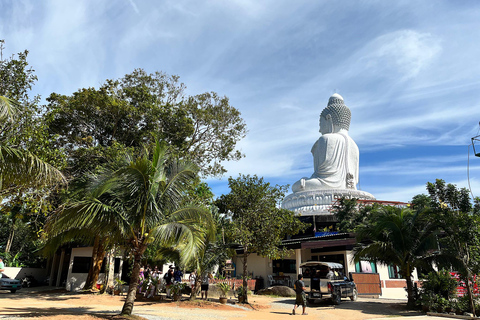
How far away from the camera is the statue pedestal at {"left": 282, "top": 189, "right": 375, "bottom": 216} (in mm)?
40344

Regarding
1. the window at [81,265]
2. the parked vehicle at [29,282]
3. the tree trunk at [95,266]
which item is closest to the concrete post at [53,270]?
the parked vehicle at [29,282]

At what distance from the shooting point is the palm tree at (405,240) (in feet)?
45.1

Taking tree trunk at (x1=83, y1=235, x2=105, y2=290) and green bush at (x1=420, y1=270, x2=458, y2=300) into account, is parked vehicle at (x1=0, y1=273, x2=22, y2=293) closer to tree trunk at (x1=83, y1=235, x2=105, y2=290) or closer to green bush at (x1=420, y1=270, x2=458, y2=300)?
tree trunk at (x1=83, y1=235, x2=105, y2=290)

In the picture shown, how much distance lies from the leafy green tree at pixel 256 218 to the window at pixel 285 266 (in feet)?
29.4

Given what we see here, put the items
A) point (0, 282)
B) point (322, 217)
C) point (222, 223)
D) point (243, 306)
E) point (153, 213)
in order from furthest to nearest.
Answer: point (322, 217)
point (0, 282)
point (222, 223)
point (243, 306)
point (153, 213)

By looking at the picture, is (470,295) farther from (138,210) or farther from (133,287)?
(138,210)

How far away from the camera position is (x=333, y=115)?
47.4m

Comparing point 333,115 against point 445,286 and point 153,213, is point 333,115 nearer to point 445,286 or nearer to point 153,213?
point 445,286

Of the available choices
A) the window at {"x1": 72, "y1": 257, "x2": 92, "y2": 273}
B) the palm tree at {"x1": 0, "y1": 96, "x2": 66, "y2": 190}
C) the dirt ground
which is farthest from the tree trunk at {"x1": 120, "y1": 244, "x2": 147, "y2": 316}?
the window at {"x1": 72, "y1": 257, "x2": 92, "y2": 273}

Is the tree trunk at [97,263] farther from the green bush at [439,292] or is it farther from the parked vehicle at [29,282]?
the green bush at [439,292]

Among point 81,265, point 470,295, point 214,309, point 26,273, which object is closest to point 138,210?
point 214,309

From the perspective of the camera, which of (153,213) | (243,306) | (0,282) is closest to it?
(153,213)

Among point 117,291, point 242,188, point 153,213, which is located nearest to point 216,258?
point 242,188

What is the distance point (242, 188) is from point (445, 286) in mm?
8786
